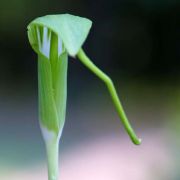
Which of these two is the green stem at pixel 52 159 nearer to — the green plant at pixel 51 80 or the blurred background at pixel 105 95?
the green plant at pixel 51 80

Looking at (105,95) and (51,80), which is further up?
(51,80)

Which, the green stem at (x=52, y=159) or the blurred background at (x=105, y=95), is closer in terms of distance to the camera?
the green stem at (x=52, y=159)

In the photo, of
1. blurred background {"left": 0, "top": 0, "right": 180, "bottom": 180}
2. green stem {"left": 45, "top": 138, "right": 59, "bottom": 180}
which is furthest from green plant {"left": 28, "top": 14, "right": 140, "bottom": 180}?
blurred background {"left": 0, "top": 0, "right": 180, "bottom": 180}

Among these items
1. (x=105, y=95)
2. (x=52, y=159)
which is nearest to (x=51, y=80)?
(x=52, y=159)

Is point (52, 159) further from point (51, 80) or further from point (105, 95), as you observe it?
point (105, 95)

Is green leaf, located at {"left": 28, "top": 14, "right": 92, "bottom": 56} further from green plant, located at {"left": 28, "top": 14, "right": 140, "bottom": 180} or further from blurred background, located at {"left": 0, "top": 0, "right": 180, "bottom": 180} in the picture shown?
blurred background, located at {"left": 0, "top": 0, "right": 180, "bottom": 180}

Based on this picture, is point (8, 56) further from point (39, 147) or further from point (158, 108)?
point (158, 108)

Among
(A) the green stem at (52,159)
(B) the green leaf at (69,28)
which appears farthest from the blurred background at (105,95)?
(B) the green leaf at (69,28)
